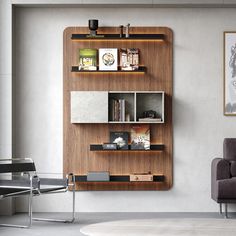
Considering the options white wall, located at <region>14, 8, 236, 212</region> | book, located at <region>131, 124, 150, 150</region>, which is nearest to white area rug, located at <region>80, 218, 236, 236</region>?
book, located at <region>131, 124, 150, 150</region>

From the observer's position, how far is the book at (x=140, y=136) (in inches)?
320

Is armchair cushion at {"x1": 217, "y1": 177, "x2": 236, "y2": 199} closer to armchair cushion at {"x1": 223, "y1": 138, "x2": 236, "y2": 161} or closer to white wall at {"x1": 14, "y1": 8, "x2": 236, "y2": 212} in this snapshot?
armchair cushion at {"x1": 223, "y1": 138, "x2": 236, "y2": 161}

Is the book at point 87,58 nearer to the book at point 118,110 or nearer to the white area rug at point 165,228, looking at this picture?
the book at point 118,110

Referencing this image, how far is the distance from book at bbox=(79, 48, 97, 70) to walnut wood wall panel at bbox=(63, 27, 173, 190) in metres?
0.10

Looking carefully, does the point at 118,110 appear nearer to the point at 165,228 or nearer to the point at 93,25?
the point at 93,25

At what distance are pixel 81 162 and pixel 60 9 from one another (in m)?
1.84

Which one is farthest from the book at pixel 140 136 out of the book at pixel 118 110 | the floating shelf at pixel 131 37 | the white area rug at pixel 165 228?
the white area rug at pixel 165 228

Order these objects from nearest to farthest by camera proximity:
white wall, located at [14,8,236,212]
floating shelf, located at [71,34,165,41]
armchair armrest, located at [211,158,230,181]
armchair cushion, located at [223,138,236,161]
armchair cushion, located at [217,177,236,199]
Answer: armchair cushion, located at [217,177,236,199] < armchair armrest, located at [211,158,230,181] < armchair cushion, located at [223,138,236,161] < floating shelf, located at [71,34,165,41] < white wall, located at [14,8,236,212]

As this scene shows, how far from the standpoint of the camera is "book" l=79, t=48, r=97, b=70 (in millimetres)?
8133

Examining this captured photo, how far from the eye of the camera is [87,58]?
8.17 metres

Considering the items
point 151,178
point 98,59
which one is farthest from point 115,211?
point 98,59

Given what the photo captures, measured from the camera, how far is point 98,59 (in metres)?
8.21

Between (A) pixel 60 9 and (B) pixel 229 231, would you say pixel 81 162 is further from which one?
(B) pixel 229 231

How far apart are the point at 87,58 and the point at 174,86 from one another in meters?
1.09
